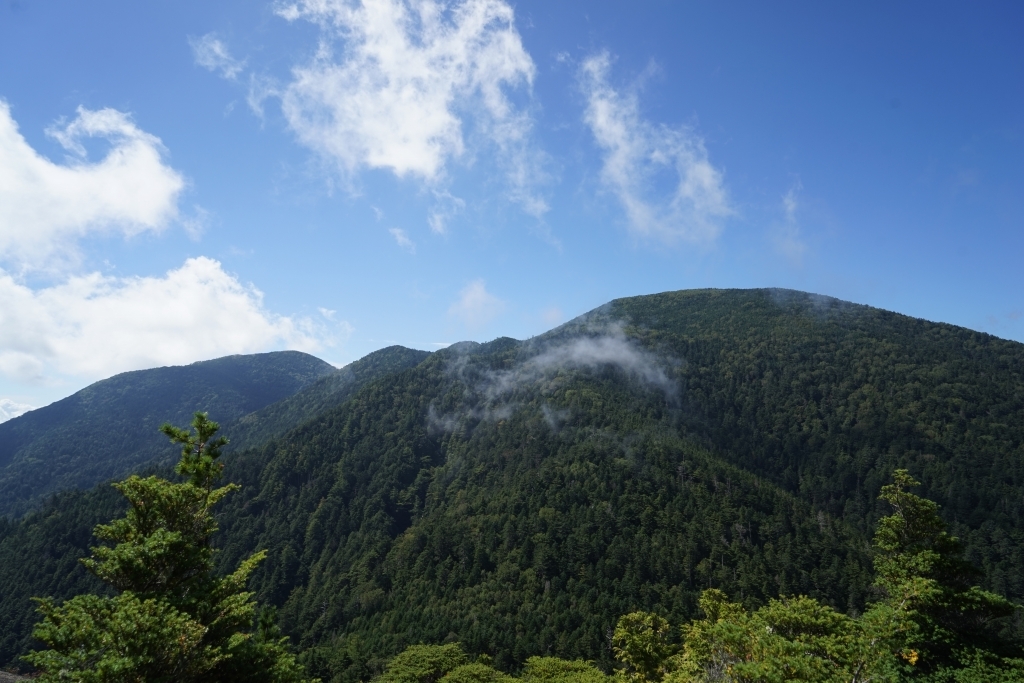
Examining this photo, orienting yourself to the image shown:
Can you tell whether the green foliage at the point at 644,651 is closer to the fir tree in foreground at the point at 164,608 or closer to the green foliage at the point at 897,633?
the green foliage at the point at 897,633

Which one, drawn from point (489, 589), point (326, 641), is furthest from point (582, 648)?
point (326, 641)

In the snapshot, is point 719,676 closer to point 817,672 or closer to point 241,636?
point 817,672

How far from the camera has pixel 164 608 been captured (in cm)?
1928

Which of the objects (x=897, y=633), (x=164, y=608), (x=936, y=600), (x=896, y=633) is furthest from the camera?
(x=936, y=600)

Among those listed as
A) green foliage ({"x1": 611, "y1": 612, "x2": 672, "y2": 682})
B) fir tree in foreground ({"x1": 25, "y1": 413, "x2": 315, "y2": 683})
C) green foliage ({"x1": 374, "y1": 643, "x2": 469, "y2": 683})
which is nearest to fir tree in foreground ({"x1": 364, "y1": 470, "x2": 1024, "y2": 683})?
green foliage ({"x1": 611, "y1": 612, "x2": 672, "y2": 682})

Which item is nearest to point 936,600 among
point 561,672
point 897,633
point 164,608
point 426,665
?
point 897,633

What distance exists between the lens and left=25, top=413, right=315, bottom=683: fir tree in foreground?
697 inches

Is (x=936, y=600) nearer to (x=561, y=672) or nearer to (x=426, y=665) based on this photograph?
(x=561, y=672)

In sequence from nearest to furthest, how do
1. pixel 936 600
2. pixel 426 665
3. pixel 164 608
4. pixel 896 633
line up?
pixel 164 608, pixel 896 633, pixel 936 600, pixel 426 665

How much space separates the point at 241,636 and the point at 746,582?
16765 centimetres

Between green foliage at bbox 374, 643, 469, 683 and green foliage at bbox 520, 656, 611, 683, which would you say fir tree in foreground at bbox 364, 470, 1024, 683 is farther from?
green foliage at bbox 374, 643, 469, 683

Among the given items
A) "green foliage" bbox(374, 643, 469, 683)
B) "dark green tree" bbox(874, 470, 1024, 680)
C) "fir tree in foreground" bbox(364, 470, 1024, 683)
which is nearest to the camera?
"fir tree in foreground" bbox(364, 470, 1024, 683)

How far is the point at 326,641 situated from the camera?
510ft

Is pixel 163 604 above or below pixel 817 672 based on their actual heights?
above
